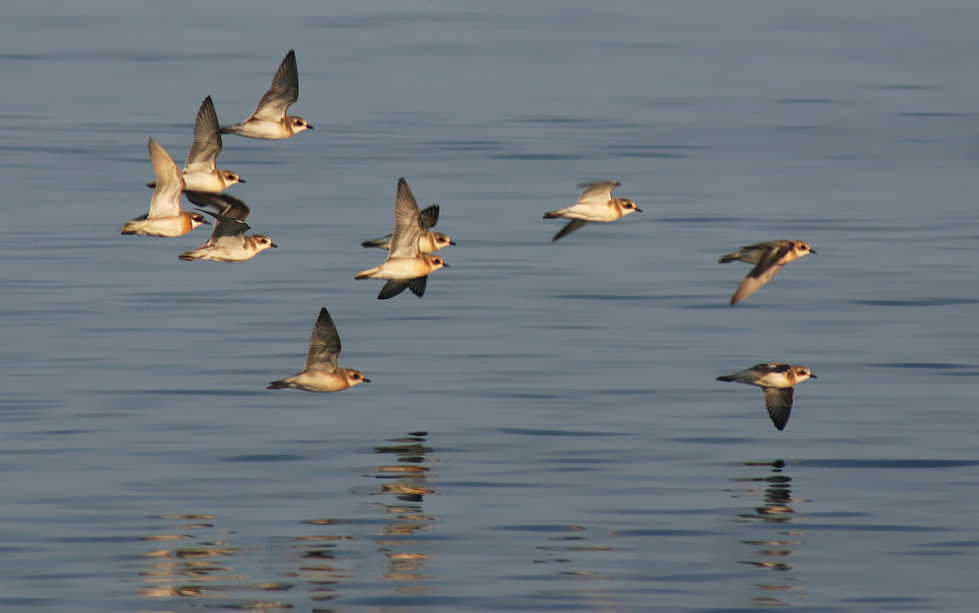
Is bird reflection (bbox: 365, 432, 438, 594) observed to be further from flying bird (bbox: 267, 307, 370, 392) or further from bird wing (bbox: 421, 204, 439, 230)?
bird wing (bbox: 421, 204, 439, 230)

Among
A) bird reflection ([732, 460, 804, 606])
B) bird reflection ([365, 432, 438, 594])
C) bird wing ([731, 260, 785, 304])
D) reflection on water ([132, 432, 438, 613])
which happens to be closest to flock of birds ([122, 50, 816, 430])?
bird wing ([731, 260, 785, 304])

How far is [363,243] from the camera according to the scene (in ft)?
84.4

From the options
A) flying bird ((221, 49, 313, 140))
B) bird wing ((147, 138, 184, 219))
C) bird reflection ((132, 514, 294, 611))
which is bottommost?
bird reflection ((132, 514, 294, 611))

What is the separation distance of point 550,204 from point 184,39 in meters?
38.4

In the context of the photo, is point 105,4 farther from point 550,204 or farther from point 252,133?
point 252,133

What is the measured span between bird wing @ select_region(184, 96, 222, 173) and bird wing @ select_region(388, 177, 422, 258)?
321 cm

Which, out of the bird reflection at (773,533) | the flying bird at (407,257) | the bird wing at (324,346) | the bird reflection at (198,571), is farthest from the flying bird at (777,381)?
the bird reflection at (198,571)

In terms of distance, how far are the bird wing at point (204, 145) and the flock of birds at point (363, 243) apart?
15 millimetres

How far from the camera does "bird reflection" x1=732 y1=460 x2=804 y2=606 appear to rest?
22.3m

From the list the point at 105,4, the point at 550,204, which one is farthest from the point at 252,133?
the point at 105,4

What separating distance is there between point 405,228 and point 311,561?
5.27 m

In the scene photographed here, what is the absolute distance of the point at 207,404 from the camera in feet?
96.9

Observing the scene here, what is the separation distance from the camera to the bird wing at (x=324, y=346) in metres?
24.6

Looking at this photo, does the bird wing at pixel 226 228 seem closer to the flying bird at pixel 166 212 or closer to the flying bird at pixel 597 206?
the flying bird at pixel 166 212
